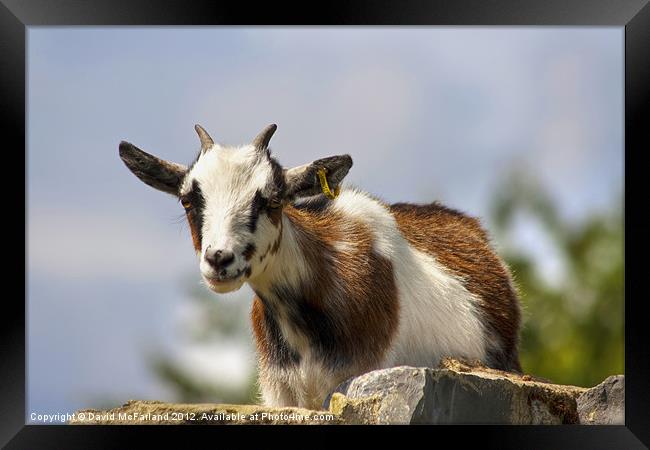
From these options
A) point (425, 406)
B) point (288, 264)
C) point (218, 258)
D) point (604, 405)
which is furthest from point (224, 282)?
point (604, 405)

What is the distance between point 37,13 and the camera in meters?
8.84

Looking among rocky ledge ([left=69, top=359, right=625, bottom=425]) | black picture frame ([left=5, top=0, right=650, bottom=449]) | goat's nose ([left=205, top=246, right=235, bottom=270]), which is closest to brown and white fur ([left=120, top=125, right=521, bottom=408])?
goat's nose ([left=205, top=246, right=235, bottom=270])

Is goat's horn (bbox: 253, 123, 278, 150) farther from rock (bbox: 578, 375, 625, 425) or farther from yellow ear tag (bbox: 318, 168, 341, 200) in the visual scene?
rock (bbox: 578, 375, 625, 425)

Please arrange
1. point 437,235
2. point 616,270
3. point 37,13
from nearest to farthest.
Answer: point 37,13, point 437,235, point 616,270

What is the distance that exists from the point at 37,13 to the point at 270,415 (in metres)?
3.91

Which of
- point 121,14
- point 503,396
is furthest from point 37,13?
point 503,396

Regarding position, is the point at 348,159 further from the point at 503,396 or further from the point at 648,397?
the point at 648,397

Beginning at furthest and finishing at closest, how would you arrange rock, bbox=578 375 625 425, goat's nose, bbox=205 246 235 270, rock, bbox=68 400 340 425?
rock, bbox=578 375 625 425 → rock, bbox=68 400 340 425 → goat's nose, bbox=205 246 235 270

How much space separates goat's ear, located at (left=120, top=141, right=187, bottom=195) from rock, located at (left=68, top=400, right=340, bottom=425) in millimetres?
1802

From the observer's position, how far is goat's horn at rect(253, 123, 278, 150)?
8.74 meters

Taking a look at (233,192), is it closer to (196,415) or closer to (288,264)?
(288,264)

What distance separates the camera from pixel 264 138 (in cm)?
877

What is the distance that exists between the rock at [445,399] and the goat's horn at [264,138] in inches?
82.2

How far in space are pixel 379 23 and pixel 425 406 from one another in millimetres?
3198
